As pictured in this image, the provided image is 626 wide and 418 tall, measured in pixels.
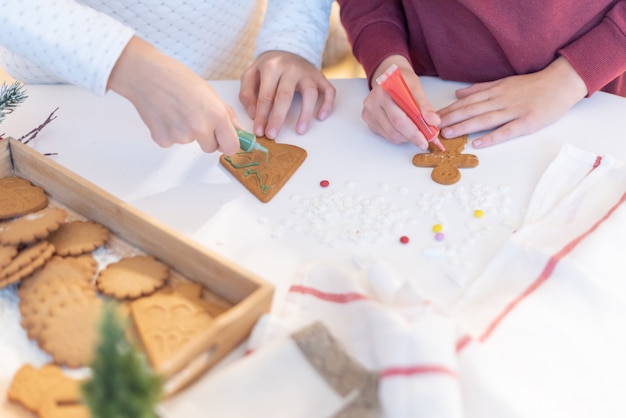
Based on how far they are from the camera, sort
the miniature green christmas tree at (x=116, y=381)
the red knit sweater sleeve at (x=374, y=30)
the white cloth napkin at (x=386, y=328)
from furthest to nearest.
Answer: the red knit sweater sleeve at (x=374, y=30) < the white cloth napkin at (x=386, y=328) < the miniature green christmas tree at (x=116, y=381)

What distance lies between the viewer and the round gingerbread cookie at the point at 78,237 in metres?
0.70

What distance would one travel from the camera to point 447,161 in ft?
2.80

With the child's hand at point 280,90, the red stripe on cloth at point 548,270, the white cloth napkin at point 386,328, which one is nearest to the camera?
the white cloth napkin at point 386,328

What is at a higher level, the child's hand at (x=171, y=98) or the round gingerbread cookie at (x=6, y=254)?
the child's hand at (x=171, y=98)

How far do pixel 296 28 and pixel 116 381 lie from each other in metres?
0.82

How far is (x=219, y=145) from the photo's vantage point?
78cm

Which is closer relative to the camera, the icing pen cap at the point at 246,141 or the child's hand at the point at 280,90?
the icing pen cap at the point at 246,141

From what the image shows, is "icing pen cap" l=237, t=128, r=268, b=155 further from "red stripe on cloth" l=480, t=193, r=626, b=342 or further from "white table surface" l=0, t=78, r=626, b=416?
"red stripe on cloth" l=480, t=193, r=626, b=342

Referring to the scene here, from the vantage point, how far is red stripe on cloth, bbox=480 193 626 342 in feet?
2.01

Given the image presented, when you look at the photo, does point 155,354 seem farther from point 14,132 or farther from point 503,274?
point 14,132

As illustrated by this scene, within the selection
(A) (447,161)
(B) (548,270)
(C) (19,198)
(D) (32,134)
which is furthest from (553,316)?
(D) (32,134)

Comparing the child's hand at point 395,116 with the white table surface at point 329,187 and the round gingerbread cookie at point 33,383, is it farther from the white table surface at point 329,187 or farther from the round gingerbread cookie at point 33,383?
the round gingerbread cookie at point 33,383

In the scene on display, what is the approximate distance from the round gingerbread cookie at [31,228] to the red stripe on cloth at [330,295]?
0.28 meters

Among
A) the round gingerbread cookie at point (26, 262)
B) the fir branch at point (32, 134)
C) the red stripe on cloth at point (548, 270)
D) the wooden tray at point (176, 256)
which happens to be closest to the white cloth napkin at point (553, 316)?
the red stripe on cloth at point (548, 270)
